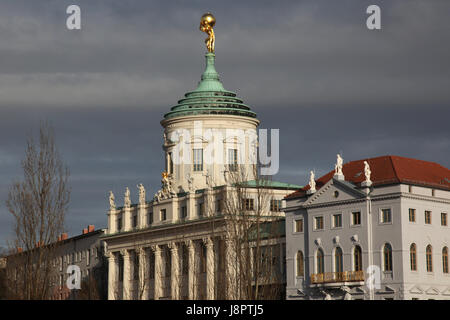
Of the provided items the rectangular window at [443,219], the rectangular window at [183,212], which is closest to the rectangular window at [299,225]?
the rectangular window at [443,219]

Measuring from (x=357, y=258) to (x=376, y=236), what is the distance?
2663 millimetres

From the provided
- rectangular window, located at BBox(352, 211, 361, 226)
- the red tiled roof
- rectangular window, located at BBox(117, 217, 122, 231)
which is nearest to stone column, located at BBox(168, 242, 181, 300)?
rectangular window, located at BBox(117, 217, 122, 231)

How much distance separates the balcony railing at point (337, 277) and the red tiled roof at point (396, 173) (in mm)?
7580

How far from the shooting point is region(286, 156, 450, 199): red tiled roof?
8125 centimetres

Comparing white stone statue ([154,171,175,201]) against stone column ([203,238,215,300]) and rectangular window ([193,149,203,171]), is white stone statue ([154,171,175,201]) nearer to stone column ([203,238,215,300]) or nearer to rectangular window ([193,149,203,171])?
rectangular window ([193,149,203,171])

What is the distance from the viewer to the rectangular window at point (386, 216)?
261ft

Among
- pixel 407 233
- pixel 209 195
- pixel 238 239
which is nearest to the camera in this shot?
pixel 238 239

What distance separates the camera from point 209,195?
10125cm

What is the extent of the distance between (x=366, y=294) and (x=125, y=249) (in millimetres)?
40609
